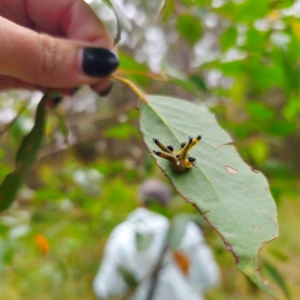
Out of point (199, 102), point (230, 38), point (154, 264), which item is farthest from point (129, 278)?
point (230, 38)

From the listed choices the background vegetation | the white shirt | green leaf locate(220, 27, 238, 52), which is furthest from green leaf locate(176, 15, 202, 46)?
the white shirt

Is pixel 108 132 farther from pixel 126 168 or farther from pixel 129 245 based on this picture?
pixel 129 245

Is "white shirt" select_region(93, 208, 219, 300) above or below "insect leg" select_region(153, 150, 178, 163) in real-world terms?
below

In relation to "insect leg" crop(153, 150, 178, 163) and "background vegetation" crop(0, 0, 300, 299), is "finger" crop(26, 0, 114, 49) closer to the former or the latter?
"background vegetation" crop(0, 0, 300, 299)

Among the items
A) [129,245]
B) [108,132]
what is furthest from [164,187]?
[108,132]

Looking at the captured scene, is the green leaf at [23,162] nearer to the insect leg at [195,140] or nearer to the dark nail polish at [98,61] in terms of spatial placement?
the dark nail polish at [98,61]

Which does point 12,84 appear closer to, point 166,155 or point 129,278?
point 166,155
